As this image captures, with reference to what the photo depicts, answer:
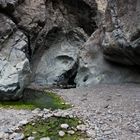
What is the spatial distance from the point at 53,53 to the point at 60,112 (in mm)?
11940

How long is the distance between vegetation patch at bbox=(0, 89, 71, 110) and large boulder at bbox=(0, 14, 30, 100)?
1.71 ft

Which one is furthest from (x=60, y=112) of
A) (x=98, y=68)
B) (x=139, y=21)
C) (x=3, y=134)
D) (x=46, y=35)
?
(x=46, y=35)

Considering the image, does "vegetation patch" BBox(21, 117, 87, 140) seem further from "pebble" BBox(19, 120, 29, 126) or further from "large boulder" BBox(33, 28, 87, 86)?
"large boulder" BBox(33, 28, 87, 86)

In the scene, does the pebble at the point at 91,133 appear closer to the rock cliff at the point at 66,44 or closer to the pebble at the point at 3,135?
the pebble at the point at 3,135

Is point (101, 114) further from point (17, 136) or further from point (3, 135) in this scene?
point (3, 135)

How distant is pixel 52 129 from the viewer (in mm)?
12797

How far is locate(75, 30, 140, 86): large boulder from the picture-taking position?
2132 cm

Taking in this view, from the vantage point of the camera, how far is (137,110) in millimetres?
14562

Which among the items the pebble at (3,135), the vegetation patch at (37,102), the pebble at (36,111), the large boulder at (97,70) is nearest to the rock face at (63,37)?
the large boulder at (97,70)

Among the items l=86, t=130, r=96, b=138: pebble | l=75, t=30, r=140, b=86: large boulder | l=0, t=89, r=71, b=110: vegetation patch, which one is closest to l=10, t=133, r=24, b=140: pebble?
l=86, t=130, r=96, b=138: pebble

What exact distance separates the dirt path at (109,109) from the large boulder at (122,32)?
2.07 meters

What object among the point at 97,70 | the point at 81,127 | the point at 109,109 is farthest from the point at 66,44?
the point at 81,127

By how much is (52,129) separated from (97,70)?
1050cm

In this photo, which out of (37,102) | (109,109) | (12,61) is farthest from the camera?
(12,61)
